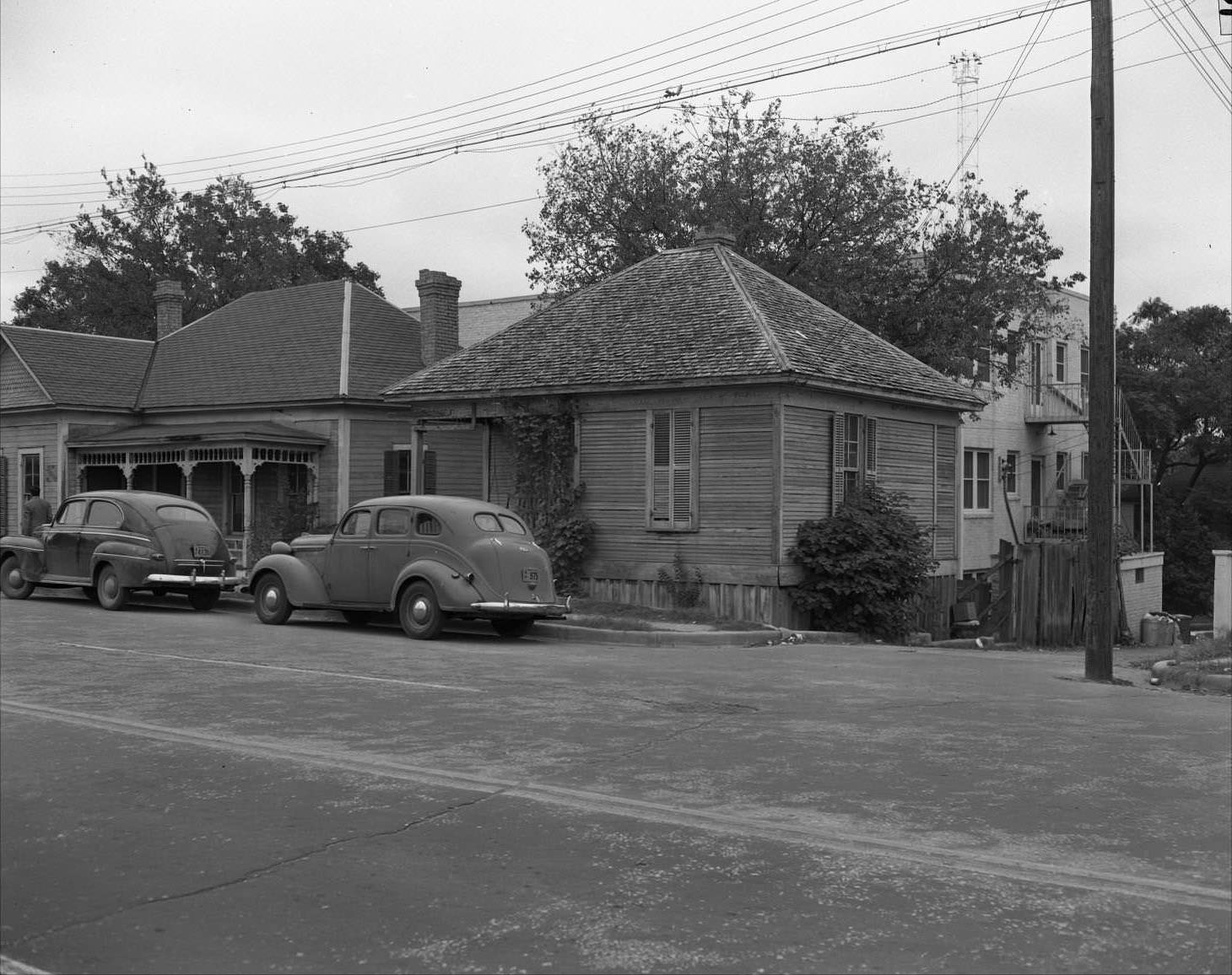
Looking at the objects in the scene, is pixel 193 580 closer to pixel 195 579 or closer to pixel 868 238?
pixel 195 579

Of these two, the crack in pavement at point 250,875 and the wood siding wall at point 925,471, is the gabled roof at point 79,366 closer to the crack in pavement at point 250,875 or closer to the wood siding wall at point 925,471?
the wood siding wall at point 925,471

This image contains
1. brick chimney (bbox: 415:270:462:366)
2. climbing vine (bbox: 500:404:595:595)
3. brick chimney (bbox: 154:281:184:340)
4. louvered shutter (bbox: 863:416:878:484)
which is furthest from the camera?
brick chimney (bbox: 154:281:184:340)

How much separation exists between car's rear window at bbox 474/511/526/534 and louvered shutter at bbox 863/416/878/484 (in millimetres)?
7150

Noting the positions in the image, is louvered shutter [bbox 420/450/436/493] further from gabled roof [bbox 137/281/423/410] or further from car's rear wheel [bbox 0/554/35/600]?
car's rear wheel [bbox 0/554/35/600]

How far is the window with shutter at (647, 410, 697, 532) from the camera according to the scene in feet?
71.5

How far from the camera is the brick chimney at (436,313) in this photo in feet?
111

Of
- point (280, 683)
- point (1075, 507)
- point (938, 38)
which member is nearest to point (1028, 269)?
point (1075, 507)

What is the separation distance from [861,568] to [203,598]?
10.9 metres

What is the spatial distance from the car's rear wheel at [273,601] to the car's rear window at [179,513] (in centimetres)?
335

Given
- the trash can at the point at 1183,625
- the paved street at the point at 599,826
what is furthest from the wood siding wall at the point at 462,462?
the trash can at the point at 1183,625

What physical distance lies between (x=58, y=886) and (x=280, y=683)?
20.9 ft

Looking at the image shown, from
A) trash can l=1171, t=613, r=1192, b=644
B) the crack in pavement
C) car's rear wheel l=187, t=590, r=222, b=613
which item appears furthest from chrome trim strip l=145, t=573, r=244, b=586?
trash can l=1171, t=613, r=1192, b=644

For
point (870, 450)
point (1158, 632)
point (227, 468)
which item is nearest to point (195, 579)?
point (870, 450)

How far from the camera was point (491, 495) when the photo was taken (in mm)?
24453
